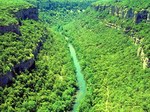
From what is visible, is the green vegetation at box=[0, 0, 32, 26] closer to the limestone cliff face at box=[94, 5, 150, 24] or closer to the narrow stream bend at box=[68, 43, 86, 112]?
the narrow stream bend at box=[68, 43, 86, 112]

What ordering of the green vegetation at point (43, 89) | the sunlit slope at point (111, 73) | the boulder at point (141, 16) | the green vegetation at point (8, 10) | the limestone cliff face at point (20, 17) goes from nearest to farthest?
the green vegetation at point (43, 89)
the sunlit slope at point (111, 73)
the limestone cliff face at point (20, 17)
the green vegetation at point (8, 10)
the boulder at point (141, 16)

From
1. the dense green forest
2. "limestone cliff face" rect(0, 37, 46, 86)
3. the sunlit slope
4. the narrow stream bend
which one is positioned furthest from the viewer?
the narrow stream bend

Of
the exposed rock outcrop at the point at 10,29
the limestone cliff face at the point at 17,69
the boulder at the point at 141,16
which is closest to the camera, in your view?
the limestone cliff face at the point at 17,69

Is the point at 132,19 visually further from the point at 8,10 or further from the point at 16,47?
the point at 16,47

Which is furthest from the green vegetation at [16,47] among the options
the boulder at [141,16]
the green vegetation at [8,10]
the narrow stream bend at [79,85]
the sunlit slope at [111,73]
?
the boulder at [141,16]

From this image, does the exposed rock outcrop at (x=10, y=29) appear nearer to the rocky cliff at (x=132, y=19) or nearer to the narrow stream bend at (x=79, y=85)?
the narrow stream bend at (x=79, y=85)

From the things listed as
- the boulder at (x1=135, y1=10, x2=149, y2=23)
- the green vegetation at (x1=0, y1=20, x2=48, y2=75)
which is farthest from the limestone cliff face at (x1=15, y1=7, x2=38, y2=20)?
the boulder at (x1=135, y1=10, x2=149, y2=23)

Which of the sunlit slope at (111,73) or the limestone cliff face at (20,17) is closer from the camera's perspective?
the sunlit slope at (111,73)

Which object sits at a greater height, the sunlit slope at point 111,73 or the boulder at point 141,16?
the boulder at point 141,16

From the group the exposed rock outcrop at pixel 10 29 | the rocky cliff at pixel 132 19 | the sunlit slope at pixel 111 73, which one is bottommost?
the sunlit slope at pixel 111 73
